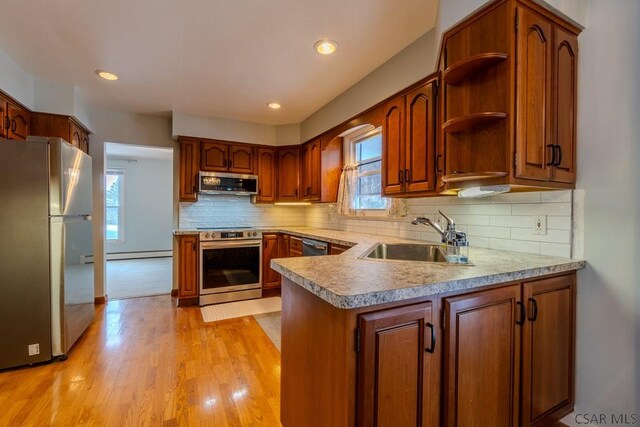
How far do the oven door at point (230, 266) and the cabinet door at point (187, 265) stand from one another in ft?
0.31

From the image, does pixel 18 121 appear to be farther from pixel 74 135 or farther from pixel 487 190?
pixel 487 190

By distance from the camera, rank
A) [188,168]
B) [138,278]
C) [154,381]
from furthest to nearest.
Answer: [138,278]
[188,168]
[154,381]

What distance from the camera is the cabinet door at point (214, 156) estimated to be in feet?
12.5

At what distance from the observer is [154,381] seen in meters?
1.95

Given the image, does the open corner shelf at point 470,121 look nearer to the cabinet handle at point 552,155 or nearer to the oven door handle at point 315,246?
the cabinet handle at point 552,155

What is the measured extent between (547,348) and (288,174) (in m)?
3.42

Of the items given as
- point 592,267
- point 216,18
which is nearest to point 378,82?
point 216,18

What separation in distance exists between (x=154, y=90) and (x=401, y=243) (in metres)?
2.96

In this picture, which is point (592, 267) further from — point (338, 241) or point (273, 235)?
point (273, 235)

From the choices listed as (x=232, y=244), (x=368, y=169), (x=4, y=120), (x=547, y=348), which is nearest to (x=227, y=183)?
(x=232, y=244)

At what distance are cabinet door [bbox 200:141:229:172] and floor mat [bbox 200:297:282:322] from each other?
1.78 metres

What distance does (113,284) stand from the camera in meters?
4.49

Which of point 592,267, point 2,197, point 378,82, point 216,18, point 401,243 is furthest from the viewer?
point 378,82

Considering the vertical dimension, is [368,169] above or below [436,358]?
above
